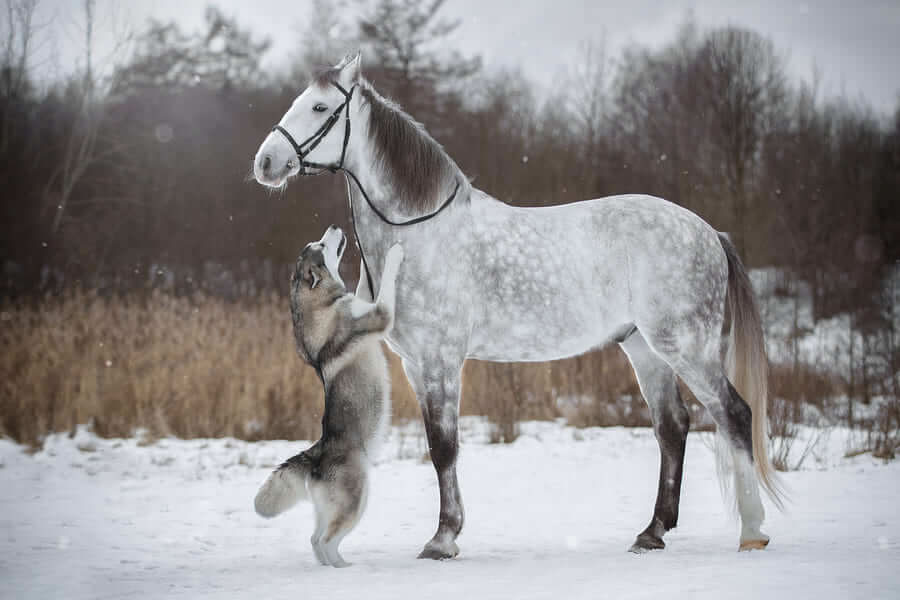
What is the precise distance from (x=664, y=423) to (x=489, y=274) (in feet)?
5.20

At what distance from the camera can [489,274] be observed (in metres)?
4.29

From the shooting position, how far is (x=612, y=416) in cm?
889

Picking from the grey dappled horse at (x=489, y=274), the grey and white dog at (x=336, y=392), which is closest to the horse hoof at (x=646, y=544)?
the grey dappled horse at (x=489, y=274)

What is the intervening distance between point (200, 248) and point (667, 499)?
51.8 ft

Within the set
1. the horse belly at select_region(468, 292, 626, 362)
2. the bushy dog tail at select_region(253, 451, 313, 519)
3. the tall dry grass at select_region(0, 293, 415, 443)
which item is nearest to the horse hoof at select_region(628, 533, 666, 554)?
the horse belly at select_region(468, 292, 626, 362)

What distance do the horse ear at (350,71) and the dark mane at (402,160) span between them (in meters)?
0.08

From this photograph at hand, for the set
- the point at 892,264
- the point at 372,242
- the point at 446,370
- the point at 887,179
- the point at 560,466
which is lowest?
the point at 560,466

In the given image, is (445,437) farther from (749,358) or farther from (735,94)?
(735,94)

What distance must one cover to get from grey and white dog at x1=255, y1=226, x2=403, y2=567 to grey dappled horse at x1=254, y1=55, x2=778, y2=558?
0.20 metres

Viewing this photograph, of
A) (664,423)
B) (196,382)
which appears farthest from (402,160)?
(196,382)

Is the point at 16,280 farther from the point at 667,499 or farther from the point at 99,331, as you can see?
the point at 667,499

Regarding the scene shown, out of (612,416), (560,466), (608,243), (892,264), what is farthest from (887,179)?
(608,243)

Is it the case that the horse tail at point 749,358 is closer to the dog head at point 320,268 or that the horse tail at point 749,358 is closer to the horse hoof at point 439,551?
the horse hoof at point 439,551

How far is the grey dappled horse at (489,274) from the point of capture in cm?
414
